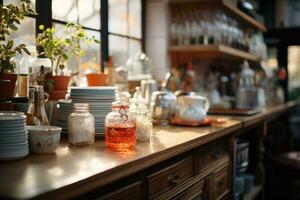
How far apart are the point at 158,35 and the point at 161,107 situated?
118 centimetres

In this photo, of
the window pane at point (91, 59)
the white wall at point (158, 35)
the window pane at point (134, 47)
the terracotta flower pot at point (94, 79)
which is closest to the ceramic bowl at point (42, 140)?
the terracotta flower pot at point (94, 79)

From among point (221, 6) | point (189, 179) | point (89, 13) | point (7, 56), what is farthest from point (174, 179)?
point (221, 6)

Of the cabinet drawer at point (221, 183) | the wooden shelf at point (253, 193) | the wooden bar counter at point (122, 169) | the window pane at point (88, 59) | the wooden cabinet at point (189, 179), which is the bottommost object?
the wooden shelf at point (253, 193)

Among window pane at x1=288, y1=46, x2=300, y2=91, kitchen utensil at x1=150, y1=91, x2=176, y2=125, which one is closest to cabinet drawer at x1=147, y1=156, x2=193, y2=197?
kitchen utensil at x1=150, y1=91, x2=176, y2=125

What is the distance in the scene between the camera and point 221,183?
238 cm

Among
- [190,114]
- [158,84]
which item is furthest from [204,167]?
[158,84]

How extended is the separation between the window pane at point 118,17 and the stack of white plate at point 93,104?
1165 mm

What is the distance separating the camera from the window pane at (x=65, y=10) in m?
2.38

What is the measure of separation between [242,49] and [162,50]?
1.15 m

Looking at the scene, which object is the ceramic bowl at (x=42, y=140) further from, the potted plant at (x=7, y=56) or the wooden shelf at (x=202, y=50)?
the wooden shelf at (x=202, y=50)

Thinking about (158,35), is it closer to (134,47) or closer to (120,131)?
(134,47)

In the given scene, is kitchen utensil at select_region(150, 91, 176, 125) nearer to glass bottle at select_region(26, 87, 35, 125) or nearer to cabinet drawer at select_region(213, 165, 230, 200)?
cabinet drawer at select_region(213, 165, 230, 200)

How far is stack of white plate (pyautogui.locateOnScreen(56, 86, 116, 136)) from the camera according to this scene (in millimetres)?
1835

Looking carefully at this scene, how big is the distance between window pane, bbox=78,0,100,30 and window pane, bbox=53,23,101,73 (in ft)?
0.18
